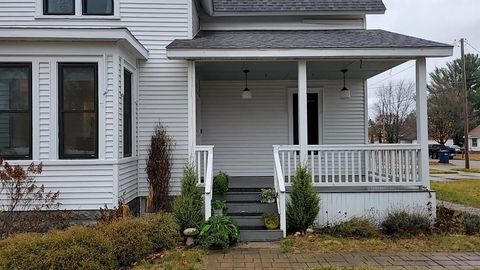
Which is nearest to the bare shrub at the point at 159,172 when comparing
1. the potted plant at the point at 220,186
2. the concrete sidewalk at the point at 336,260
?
the potted plant at the point at 220,186

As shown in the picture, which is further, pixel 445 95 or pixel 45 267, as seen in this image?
pixel 445 95

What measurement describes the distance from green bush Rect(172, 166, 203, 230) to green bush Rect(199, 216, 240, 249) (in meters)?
A: 0.33

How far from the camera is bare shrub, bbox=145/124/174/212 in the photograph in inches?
324

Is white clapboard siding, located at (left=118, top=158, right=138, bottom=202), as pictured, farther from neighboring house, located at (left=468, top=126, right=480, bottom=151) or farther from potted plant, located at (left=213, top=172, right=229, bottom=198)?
neighboring house, located at (left=468, top=126, right=480, bottom=151)

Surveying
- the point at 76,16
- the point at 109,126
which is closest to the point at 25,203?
the point at 109,126

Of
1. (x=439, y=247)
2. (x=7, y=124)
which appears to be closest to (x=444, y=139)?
(x=439, y=247)

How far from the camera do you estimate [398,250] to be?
21.2 ft

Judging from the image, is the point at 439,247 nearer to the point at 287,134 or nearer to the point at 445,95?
the point at 287,134

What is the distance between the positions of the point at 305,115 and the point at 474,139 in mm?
67672

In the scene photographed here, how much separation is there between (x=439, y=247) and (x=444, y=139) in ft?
150

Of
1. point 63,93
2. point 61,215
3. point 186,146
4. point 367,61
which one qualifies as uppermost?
point 367,61

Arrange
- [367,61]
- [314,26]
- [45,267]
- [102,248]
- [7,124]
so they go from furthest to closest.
Result: [314,26] < [367,61] < [7,124] < [102,248] < [45,267]

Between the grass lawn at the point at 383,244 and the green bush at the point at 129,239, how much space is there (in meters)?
2.17

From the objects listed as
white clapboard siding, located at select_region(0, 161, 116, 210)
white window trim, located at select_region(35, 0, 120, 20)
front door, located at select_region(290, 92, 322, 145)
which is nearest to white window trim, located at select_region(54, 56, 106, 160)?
white clapboard siding, located at select_region(0, 161, 116, 210)
